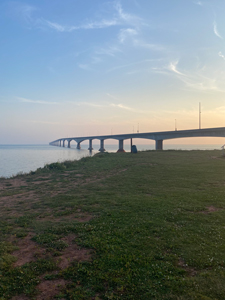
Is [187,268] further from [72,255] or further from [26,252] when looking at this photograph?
[26,252]

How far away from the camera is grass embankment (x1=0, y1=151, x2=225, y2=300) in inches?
180

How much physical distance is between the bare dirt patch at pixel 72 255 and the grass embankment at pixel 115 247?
3cm

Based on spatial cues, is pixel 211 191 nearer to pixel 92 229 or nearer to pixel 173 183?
pixel 173 183

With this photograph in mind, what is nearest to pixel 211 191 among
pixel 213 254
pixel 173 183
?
pixel 173 183

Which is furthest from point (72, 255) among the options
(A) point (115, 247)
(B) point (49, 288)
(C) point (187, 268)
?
(C) point (187, 268)

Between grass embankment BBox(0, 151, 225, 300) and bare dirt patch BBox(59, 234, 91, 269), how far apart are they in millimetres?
26

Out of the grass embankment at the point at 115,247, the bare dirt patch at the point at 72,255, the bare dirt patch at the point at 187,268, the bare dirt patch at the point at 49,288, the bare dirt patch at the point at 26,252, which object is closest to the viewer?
the bare dirt patch at the point at 49,288

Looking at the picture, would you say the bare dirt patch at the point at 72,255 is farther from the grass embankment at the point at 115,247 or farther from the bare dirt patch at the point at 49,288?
the bare dirt patch at the point at 49,288

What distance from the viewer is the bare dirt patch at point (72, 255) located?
221 inches

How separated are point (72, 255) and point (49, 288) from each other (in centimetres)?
133

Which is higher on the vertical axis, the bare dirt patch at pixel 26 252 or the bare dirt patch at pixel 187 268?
the bare dirt patch at pixel 187 268

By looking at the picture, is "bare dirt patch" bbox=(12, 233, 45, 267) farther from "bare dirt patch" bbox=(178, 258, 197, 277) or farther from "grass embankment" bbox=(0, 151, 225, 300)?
"bare dirt patch" bbox=(178, 258, 197, 277)

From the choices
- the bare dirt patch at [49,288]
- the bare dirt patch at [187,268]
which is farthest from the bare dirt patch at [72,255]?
the bare dirt patch at [187,268]

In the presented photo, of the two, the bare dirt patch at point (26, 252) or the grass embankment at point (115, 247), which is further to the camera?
the bare dirt patch at point (26, 252)
